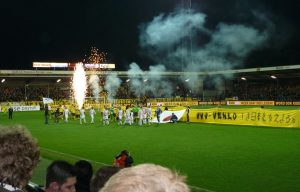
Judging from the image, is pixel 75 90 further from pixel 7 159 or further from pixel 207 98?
pixel 7 159

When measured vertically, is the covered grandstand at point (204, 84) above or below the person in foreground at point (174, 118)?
above

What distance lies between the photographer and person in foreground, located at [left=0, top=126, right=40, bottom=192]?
10.3 feet

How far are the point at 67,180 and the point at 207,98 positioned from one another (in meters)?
79.4

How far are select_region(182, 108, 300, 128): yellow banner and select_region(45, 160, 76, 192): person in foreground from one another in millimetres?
26029

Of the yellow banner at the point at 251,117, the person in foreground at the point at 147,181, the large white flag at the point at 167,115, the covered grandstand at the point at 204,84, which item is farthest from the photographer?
the covered grandstand at the point at 204,84

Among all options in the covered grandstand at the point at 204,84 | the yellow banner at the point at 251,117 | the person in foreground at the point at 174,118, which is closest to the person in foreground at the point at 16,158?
the yellow banner at the point at 251,117

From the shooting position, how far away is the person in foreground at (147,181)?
1911 mm

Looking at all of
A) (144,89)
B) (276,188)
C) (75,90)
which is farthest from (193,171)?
(144,89)

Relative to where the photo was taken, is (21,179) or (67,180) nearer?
(21,179)

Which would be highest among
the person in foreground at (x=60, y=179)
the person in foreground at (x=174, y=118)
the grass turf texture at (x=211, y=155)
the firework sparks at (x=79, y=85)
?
the firework sparks at (x=79, y=85)

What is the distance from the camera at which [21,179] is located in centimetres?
320

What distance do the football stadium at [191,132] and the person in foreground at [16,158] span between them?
109cm

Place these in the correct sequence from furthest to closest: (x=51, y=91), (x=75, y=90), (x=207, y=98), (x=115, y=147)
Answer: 1. (x=207, y=98)
2. (x=51, y=91)
3. (x=75, y=90)
4. (x=115, y=147)

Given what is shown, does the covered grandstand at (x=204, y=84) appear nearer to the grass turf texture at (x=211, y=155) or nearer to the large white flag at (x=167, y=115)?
the large white flag at (x=167, y=115)
